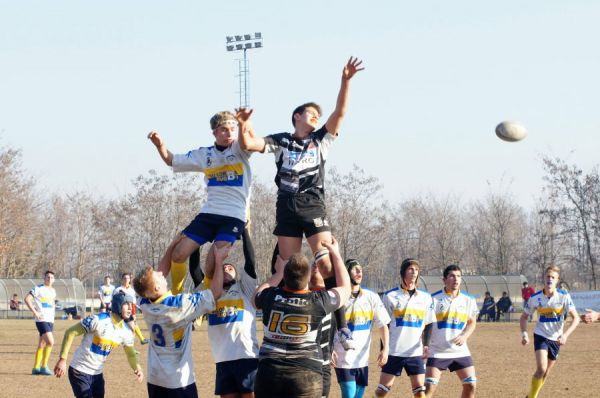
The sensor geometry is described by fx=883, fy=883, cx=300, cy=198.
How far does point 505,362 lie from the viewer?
22953 mm

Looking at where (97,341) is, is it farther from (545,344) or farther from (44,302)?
(44,302)

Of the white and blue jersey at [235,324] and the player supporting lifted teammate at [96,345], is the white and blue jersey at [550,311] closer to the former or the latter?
the player supporting lifted teammate at [96,345]

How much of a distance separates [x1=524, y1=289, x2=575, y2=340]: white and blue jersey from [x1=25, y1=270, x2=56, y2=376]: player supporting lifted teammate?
1114cm

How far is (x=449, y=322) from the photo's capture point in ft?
45.0

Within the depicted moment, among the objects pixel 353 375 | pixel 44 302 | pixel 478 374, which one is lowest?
pixel 478 374

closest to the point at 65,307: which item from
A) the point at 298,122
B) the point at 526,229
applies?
the point at 298,122

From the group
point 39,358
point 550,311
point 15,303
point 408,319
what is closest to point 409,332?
point 408,319

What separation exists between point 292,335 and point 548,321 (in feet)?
31.3

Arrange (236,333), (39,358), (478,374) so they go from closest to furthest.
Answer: (236,333) < (478,374) < (39,358)

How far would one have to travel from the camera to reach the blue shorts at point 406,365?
43.1ft

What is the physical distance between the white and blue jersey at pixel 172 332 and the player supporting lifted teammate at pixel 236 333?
0.83m

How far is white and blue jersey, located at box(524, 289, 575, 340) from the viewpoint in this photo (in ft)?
52.2

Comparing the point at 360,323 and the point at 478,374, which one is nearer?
the point at 360,323

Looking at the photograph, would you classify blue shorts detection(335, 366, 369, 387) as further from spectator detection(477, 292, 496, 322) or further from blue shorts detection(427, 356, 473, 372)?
spectator detection(477, 292, 496, 322)
